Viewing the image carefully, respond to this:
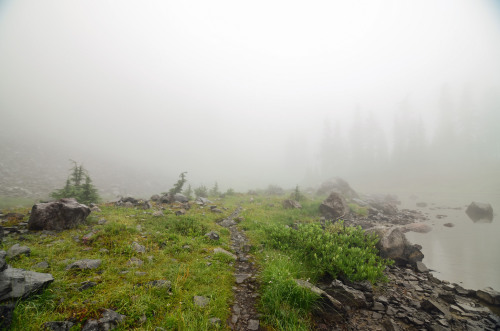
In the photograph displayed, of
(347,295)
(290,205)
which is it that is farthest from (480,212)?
(347,295)

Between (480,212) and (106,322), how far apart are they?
27.0 metres

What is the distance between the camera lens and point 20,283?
3609mm

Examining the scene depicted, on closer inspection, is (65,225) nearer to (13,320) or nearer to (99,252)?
(99,252)

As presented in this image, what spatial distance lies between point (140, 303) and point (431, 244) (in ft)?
47.4

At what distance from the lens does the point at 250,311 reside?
427 cm

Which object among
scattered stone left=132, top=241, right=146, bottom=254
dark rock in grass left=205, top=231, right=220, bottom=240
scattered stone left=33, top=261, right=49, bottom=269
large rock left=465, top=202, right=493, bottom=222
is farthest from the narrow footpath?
large rock left=465, top=202, right=493, bottom=222

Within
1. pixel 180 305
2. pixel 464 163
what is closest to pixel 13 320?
pixel 180 305

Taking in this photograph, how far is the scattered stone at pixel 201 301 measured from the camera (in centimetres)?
414

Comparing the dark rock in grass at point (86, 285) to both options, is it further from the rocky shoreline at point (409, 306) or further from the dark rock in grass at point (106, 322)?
the rocky shoreline at point (409, 306)

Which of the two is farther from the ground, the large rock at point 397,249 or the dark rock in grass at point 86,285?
the large rock at point 397,249

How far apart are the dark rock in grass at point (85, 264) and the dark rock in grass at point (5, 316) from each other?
1864 millimetres

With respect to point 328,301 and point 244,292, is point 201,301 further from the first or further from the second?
point 328,301

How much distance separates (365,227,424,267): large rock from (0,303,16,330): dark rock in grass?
10.4 metres

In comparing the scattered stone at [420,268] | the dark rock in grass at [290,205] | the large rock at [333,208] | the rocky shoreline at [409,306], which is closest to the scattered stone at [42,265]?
the rocky shoreline at [409,306]
